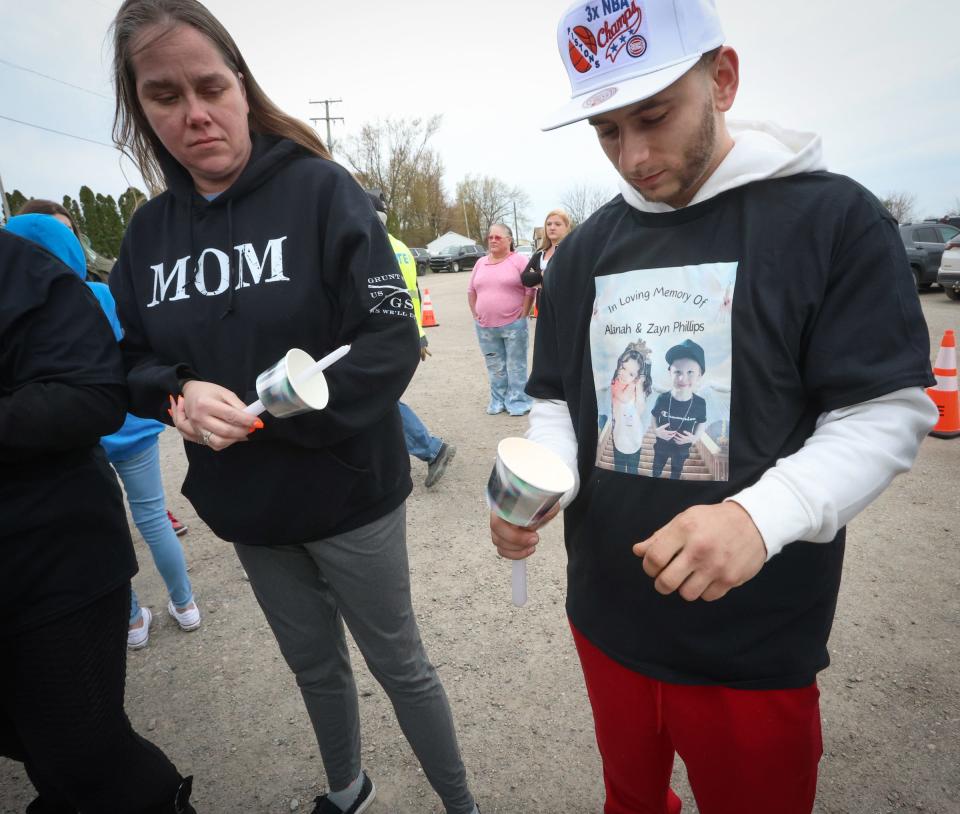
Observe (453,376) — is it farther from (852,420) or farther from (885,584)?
(852,420)

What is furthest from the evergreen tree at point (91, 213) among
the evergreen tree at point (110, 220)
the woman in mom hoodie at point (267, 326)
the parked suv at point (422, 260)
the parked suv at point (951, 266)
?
the woman in mom hoodie at point (267, 326)

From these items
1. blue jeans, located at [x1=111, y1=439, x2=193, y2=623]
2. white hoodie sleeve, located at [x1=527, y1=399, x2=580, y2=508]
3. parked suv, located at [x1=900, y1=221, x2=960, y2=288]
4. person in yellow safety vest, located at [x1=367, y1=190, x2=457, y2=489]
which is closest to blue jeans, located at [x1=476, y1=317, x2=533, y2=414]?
person in yellow safety vest, located at [x1=367, y1=190, x2=457, y2=489]

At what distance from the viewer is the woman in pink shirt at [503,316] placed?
19.2ft

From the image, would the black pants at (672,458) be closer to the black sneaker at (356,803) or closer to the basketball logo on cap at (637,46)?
the basketball logo on cap at (637,46)

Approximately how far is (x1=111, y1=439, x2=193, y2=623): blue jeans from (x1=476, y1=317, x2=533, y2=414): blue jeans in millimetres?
3605

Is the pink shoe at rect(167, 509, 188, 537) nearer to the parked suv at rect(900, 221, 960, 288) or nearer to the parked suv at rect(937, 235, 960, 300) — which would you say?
the parked suv at rect(937, 235, 960, 300)

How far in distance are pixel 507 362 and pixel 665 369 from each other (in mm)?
4994

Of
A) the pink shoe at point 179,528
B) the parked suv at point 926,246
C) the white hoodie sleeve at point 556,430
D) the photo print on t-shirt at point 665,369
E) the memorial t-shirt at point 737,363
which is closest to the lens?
the memorial t-shirt at point 737,363

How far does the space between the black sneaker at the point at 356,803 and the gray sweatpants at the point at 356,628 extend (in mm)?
305

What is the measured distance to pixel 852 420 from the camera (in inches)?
37.6

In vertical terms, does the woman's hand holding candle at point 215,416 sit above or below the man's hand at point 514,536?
above

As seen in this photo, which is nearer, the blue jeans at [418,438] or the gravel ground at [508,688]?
the gravel ground at [508,688]

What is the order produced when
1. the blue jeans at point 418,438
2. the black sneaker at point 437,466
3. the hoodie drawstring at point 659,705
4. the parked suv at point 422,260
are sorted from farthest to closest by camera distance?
the parked suv at point 422,260 < the black sneaker at point 437,466 < the blue jeans at point 418,438 < the hoodie drawstring at point 659,705

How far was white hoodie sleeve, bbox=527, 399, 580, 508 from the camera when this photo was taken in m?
1.32
